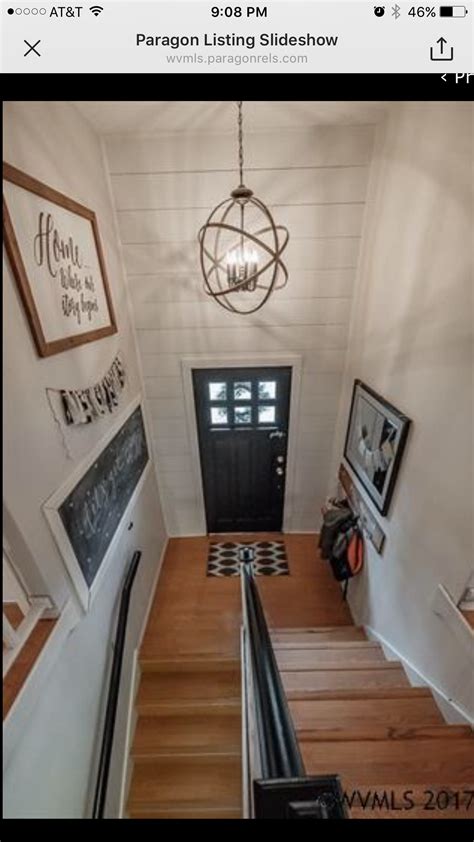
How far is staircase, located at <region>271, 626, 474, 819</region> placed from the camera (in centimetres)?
90

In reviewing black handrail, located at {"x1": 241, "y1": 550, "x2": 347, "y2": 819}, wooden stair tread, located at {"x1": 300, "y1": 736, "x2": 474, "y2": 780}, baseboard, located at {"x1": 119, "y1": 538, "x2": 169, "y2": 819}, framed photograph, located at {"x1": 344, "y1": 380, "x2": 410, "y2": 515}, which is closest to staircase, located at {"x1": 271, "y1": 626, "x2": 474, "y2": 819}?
wooden stair tread, located at {"x1": 300, "y1": 736, "x2": 474, "y2": 780}

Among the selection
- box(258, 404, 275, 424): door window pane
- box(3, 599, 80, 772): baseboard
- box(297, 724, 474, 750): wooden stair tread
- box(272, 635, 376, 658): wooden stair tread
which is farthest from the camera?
box(258, 404, 275, 424): door window pane

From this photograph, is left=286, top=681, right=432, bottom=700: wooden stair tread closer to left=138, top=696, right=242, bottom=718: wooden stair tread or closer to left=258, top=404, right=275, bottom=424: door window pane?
→ left=138, top=696, right=242, bottom=718: wooden stair tread

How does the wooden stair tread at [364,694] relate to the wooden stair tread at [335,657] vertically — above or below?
above

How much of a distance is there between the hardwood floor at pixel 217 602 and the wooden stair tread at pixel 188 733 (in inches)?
13.8

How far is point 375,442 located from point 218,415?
1379 millimetres

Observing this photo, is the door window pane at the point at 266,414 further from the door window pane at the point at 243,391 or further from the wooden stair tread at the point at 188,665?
the wooden stair tread at the point at 188,665

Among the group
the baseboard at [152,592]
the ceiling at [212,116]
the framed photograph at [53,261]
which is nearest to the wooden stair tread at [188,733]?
the baseboard at [152,592]

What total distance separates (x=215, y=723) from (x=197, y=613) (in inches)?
33.1

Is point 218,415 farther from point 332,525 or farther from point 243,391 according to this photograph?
point 332,525

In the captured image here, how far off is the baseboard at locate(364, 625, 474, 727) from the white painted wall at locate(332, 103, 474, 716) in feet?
0.08

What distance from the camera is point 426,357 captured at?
1.62 m

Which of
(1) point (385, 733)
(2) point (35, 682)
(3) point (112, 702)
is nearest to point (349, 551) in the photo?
(1) point (385, 733)

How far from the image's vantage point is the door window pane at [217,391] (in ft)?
9.40
